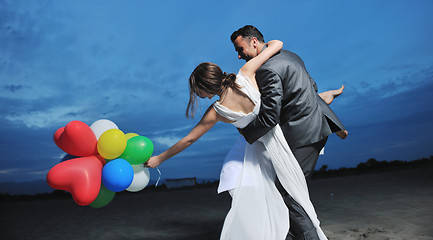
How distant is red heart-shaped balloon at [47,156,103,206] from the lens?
2.19 metres

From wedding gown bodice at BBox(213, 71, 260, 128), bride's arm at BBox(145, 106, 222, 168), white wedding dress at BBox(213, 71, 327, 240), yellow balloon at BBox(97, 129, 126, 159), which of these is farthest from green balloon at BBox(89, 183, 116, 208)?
wedding gown bodice at BBox(213, 71, 260, 128)

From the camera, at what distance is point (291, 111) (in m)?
1.97

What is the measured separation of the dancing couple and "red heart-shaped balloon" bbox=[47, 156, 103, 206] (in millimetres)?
624

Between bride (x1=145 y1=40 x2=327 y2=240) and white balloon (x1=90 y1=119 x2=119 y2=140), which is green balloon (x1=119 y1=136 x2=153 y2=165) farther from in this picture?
bride (x1=145 y1=40 x2=327 y2=240)

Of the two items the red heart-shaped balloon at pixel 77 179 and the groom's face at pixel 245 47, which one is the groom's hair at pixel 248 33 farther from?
the red heart-shaped balloon at pixel 77 179

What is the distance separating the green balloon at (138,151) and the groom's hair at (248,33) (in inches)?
39.7

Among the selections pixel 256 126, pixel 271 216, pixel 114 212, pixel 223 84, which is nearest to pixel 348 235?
pixel 271 216

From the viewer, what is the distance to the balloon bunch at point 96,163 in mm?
2203

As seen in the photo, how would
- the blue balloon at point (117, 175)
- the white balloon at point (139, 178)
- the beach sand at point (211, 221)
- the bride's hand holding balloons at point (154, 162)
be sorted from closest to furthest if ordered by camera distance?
the blue balloon at point (117, 175)
the bride's hand holding balloons at point (154, 162)
the white balloon at point (139, 178)
the beach sand at point (211, 221)

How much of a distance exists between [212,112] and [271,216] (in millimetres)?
758

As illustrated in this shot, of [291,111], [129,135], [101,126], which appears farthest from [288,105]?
[101,126]

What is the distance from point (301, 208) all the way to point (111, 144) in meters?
1.37

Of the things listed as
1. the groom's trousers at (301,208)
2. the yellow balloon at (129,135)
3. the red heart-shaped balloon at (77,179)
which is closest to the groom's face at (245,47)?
the groom's trousers at (301,208)

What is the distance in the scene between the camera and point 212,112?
197cm
